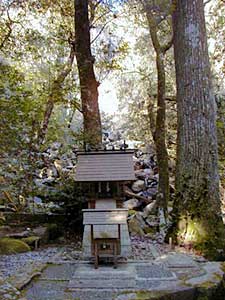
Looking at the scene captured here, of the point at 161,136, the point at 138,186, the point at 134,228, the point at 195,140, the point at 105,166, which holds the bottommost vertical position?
the point at 134,228

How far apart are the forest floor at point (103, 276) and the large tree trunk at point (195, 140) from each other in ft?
1.50

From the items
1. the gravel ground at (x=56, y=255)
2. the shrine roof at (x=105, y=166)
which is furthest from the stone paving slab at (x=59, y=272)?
the shrine roof at (x=105, y=166)

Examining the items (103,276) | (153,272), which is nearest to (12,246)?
(103,276)

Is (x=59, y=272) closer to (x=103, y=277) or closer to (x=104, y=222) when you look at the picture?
(x=103, y=277)

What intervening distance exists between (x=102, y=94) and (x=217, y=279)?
9.38m

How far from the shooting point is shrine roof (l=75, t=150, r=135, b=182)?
5242 millimetres

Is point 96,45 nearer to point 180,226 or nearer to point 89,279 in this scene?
point 180,226

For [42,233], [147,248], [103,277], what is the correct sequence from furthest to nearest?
[42,233] → [147,248] → [103,277]

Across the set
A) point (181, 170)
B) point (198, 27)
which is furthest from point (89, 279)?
point (198, 27)

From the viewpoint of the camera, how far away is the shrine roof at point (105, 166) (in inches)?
206

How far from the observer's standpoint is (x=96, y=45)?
32.4ft

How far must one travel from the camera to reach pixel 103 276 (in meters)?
3.80

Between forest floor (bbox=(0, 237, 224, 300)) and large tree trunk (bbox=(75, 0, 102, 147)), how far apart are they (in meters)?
2.72

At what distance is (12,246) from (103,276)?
1.98m
